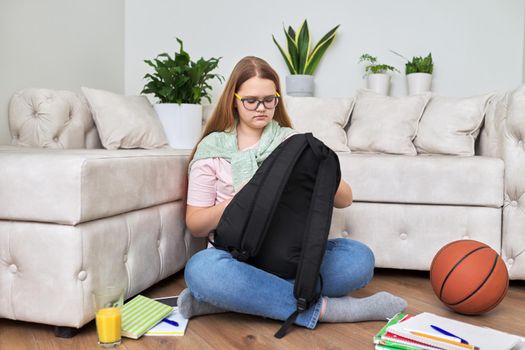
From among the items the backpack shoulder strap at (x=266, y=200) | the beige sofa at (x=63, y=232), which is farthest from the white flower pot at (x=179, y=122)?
the backpack shoulder strap at (x=266, y=200)

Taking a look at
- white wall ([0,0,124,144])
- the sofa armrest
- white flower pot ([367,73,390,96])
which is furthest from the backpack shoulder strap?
white flower pot ([367,73,390,96])

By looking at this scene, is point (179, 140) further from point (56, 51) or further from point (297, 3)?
point (297, 3)

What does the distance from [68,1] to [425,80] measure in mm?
2092

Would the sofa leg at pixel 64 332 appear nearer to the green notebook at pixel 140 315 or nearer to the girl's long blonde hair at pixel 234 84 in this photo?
the green notebook at pixel 140 315

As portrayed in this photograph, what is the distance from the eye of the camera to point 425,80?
2895mm

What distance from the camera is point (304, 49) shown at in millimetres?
3105

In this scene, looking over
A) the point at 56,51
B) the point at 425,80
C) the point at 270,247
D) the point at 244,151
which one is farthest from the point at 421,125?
A: the point at 56,51

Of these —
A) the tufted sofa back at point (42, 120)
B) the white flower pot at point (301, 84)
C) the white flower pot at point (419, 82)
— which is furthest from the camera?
the white flower pot at point (301, 84)

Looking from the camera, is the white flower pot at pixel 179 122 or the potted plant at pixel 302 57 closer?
the white flower pot at pixel 179 122

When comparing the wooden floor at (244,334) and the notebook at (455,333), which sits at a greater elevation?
the notebook at (455,333)

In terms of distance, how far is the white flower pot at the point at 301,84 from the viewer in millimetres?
3080

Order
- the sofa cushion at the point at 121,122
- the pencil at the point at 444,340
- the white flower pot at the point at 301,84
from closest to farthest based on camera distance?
1. the pencil at the point at 444,340
2. the sofa cushion at the point at 121,122
3. the white flower pot at the point at 301,84

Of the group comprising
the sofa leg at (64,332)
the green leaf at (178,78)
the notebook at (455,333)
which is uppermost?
the green leaf at (178,78)

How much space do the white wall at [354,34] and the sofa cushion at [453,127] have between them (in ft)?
2.50
